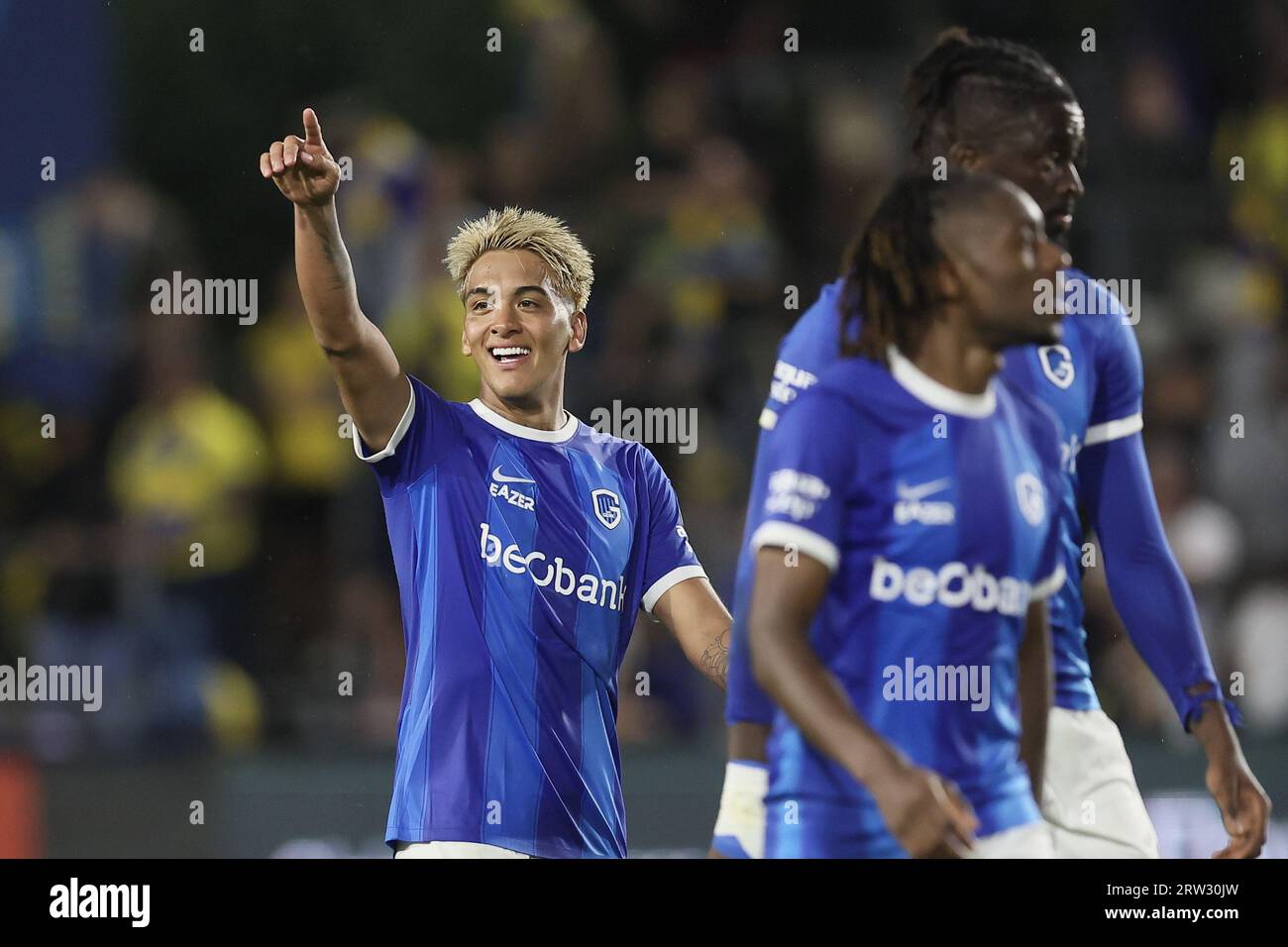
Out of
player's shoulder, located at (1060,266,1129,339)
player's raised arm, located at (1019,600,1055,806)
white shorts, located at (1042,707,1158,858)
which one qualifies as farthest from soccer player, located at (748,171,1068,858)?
player's shoulder, located at (1060,266,1129,339)

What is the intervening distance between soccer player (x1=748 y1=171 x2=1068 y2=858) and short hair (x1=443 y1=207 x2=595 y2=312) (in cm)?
131

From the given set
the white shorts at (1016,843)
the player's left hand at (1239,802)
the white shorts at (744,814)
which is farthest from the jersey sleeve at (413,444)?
the player's left hand at (1239,802)

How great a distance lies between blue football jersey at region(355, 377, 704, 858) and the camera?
14.8 feet

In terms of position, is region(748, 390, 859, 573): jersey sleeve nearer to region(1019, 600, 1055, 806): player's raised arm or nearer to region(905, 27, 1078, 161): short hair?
region(1019, 600, 1055, 806): player's raised arm

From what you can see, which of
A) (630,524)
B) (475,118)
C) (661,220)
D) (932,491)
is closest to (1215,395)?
(661,220)

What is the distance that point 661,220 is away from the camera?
364 inches

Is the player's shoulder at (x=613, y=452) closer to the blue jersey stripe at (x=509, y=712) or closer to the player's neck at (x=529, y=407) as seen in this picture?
the player's neck at (x=529, y=407)

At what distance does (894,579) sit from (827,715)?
332 millimetres

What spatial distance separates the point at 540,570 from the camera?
15.3 feet

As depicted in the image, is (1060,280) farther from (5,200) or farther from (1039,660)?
(5,200)

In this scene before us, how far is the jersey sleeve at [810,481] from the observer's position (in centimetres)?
355

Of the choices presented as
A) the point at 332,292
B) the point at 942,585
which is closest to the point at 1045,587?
the point at 942,585

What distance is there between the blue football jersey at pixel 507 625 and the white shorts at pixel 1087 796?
1.05m
